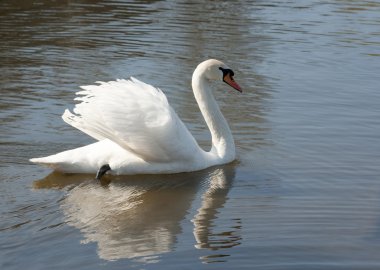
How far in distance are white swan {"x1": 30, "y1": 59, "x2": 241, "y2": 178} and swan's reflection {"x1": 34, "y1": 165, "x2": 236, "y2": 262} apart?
0.40ft

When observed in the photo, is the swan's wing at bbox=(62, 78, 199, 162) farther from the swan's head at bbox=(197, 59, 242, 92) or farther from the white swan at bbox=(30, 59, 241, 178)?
the swan's head at bbox=(197, 59, 242, 92)

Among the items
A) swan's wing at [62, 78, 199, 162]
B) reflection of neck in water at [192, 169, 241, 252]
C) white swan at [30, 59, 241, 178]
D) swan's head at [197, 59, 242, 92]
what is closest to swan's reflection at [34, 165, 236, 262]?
reflection of neck in water at [192, 169, 241, 252]

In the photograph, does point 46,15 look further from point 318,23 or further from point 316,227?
point 316,227

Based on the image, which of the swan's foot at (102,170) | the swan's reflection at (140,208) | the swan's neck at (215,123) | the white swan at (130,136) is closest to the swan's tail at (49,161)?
the white swan at (130,136)

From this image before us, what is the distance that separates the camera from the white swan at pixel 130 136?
7.93 meters

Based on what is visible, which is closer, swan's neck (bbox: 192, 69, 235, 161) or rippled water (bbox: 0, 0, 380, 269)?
rippled water (bbox: 0, 0, 380, 269)

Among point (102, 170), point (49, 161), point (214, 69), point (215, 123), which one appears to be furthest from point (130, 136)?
point (214, 69)

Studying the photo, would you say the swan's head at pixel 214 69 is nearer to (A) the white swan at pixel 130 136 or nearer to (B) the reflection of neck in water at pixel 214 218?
(A) the white swan at pixel 130 136

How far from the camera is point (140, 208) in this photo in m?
7.39

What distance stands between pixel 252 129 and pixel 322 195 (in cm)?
212

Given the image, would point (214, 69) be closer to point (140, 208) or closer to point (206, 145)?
point (206, 145)

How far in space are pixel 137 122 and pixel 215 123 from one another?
1086 mm

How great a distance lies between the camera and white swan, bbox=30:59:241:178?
7926 millimetres

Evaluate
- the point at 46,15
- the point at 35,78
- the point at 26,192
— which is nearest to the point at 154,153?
the point at 26,192
